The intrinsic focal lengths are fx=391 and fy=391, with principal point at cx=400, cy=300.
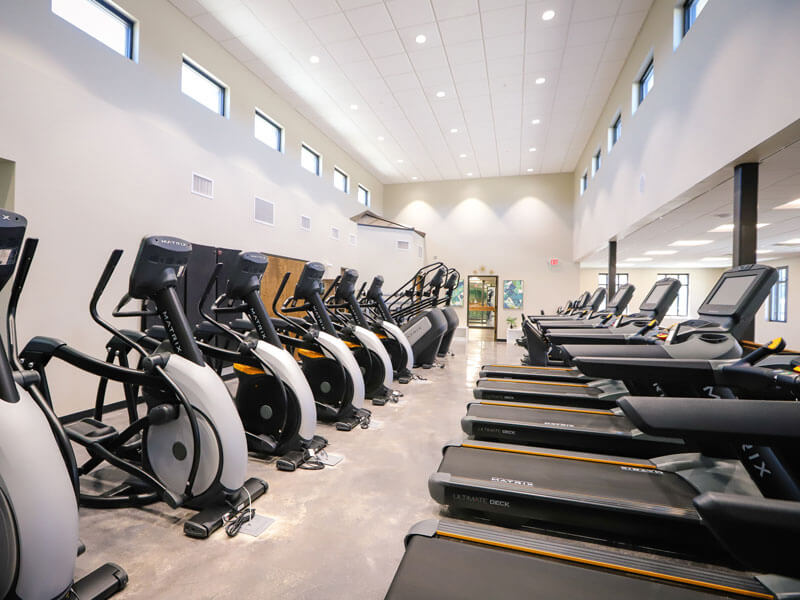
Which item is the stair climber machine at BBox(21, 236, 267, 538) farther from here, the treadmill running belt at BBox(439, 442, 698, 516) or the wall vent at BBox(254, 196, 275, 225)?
the wall vent at BBox(254, 196, 275, 225)

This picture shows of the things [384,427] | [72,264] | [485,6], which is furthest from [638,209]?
[72,264]

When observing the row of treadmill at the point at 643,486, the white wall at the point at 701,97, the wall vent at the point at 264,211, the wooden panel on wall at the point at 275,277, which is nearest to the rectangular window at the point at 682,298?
the white wall at the point at 701,97

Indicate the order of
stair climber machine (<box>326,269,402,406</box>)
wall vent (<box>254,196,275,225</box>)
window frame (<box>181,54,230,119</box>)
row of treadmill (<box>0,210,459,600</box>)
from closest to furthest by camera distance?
row of treadmill (<box>0,210,459,600</box>) < stair climber machine (<box>326,269,402,406</box>) < window frame (<box>181,54,230,119</box>) < wall vent (<box>254,196,275,225</box>)

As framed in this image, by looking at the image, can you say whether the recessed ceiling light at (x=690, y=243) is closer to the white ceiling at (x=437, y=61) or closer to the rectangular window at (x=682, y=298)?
the white ceiling at (x=437, y=61)

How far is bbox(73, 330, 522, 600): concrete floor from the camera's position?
151 centimetres

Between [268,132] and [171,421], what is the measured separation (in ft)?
21.6

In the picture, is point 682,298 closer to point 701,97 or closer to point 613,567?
point 701,97

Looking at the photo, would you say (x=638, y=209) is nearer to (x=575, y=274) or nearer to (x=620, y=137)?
(x=620, y=137)

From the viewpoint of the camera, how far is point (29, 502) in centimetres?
119

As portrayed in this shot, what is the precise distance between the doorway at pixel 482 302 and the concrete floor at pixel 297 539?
32.4 feet

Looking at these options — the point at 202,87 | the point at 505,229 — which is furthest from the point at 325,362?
the point at 505,229

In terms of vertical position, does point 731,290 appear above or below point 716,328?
above

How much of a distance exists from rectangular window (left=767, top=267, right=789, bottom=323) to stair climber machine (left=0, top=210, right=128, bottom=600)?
48.0 ft

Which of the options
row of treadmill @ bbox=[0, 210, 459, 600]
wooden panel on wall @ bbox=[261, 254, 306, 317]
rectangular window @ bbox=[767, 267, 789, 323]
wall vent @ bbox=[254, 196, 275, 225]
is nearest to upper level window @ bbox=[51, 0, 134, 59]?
wall vent @ bbox=[254, 196, 275, 225]
